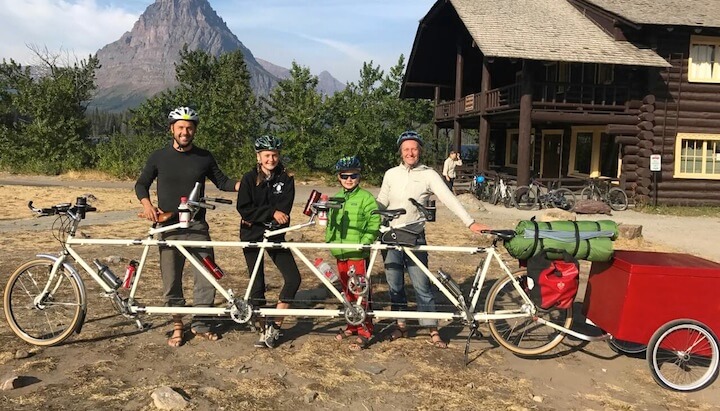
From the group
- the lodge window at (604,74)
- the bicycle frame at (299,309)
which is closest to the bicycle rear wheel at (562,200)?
the lodge window at (604,74)

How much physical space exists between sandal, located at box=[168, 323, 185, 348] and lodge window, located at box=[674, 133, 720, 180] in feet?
58.3

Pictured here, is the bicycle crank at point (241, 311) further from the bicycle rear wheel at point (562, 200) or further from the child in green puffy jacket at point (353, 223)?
the bicycle rear wheel at point (562, 200)

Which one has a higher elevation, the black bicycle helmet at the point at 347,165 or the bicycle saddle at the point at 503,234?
the black bicycle helmet at the point at 347,165

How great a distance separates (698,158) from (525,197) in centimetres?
639

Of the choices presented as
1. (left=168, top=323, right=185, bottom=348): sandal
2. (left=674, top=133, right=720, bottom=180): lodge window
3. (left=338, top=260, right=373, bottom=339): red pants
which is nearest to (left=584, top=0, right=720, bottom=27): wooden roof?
(left=674, top=133, right=720, bottom=180): lodge window

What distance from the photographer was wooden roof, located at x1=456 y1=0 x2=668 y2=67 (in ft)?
51.3

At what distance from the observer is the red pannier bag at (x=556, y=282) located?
13.9ft

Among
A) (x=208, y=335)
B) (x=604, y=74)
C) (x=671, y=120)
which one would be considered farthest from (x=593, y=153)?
(x=208, y=335)

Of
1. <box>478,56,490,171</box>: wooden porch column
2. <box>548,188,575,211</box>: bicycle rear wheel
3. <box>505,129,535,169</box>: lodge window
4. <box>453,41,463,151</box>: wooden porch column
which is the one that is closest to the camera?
<box>548,188,575,211</box>: bicycle rear wheel

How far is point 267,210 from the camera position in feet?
14.3

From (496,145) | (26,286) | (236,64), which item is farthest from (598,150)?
(236,64)

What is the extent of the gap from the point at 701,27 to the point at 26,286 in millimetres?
19067

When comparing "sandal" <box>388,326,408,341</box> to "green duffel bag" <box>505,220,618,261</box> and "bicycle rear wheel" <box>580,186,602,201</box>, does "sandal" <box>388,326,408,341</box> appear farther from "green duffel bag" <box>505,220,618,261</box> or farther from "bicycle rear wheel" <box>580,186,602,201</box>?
"bicycle rear wheel" <box>580,186,602,201</box>

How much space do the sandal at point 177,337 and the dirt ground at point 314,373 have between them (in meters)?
0.06
